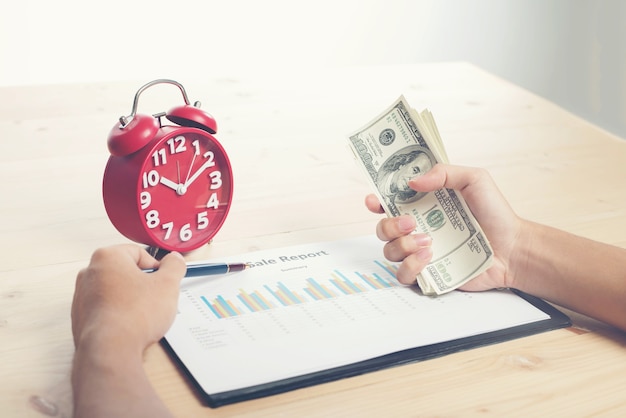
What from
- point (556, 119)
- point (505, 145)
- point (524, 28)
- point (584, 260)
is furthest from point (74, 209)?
point (524, 28)

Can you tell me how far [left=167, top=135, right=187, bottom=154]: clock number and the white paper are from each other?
15 centimetres

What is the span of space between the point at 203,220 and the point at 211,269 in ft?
0.48

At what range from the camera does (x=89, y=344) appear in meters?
0.77

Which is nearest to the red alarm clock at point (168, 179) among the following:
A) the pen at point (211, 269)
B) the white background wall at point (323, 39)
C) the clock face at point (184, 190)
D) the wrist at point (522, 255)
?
the clock face at point (184, 190)

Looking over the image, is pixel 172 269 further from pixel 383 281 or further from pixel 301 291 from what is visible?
pixel 383 281

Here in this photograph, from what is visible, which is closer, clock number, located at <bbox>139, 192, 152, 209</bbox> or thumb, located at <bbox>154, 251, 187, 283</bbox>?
thumb, located at <bbox>154, 251, 187, 283</bbox>

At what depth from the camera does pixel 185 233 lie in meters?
1.10

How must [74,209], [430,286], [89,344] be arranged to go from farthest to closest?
1. [74,209]
2. [430,286]
3. [89,344]

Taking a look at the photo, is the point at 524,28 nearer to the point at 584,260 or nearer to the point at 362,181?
the point at 362,181

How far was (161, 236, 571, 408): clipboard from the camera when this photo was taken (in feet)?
2.66

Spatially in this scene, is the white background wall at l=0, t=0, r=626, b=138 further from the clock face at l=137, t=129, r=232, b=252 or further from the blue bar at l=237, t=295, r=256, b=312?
the blue bar at l=237, t=295, r=256, b=312

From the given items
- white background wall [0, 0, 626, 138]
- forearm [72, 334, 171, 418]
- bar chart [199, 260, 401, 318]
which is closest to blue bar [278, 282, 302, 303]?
bar chart [199, 260, 401, 318]

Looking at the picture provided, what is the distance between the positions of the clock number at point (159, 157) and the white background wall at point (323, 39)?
2241 millimetres

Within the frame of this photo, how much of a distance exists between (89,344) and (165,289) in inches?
4.4
